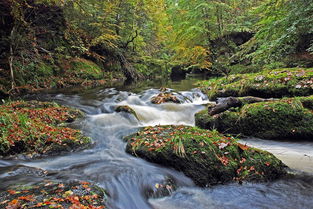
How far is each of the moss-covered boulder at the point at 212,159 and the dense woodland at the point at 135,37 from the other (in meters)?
4.01

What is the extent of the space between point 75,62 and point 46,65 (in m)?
2.31

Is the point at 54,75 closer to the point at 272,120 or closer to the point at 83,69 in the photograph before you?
the point at 83,69

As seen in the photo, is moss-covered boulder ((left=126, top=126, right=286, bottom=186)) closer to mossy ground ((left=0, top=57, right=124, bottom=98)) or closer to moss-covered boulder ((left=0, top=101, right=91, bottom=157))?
moss-covered boulder ((left=0, top=101, right=91, bottom=157))

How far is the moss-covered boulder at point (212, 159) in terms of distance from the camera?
3.41 m

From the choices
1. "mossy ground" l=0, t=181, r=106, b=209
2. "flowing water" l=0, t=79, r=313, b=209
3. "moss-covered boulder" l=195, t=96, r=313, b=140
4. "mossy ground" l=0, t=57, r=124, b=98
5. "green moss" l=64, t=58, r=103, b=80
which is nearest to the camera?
"mossy ground" l=0, t=181, r=106, b=209

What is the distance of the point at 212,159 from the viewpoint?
3482mm

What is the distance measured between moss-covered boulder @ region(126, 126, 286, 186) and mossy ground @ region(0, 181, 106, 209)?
1345mm

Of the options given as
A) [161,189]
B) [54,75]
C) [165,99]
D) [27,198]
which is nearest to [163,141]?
[161,189]

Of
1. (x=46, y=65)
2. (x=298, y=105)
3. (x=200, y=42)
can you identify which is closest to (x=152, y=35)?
(x=200, y=42)

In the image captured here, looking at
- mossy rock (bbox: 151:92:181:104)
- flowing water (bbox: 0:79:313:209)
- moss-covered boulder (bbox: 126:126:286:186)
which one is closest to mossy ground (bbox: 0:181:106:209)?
flowing water (bbox: 0:79:313:209)

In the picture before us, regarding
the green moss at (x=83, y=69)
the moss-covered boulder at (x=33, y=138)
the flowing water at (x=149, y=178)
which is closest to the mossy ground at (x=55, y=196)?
the flowing water at (x=149, y=178)

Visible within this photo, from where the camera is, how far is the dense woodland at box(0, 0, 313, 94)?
7.75 meters

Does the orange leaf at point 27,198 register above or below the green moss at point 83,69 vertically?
below

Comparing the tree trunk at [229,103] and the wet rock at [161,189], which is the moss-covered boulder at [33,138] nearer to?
the wet rock at [161,189]
